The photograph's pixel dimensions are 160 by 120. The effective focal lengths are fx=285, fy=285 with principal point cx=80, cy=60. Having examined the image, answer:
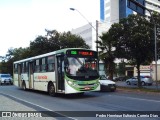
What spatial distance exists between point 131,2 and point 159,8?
378 ft

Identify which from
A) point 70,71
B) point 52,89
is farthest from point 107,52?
point 70,71

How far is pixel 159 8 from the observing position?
124m

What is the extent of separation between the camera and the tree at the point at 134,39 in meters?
27.7

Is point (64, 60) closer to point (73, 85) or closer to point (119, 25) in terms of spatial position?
point (73, 85)

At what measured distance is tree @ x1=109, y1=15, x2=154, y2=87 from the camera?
27672 millimetres

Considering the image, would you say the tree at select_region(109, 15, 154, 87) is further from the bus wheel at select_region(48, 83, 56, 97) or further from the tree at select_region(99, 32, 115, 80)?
the bus wheel at select_region(48, 83, 56, 97)

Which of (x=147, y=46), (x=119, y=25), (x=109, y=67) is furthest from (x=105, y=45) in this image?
(x=147, y=46)

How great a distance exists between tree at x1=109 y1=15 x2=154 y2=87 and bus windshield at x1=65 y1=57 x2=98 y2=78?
31.4ft

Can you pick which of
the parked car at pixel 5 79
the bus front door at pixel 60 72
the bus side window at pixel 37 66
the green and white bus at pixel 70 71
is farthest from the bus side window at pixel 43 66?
the parked car at pixel 5 79

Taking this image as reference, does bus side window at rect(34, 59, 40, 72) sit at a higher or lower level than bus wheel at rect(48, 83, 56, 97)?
higher

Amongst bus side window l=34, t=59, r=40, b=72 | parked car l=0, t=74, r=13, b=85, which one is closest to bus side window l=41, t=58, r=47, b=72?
bus side window l=34, t=59, r=40, b=72

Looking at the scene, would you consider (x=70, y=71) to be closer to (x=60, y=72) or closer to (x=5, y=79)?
(x=60, y=72)

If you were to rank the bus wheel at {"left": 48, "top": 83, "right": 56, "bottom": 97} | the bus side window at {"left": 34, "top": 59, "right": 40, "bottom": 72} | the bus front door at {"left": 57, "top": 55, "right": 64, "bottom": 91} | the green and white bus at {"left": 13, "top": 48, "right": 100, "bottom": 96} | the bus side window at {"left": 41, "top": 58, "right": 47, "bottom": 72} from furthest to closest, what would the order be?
the bus side window at {"left": 34, "top": 59, "right": 40, "bottom": 72} → the bus side window at {"left": 41, "top": 58, "right": 47, "bottom": 72} → the bus wheel at {"left": 48, "top": 83, "right": 56, "bottom": 97} → the bus front door at {"left": 57, "top": 55, "right": 64, "bottom": 91} → the green and white bus at {"left": 13, "top": 48, "right": 100, "bottom": 96}

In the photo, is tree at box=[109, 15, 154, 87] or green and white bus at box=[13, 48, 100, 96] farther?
tree at box=[109, 15, 154, 87]
